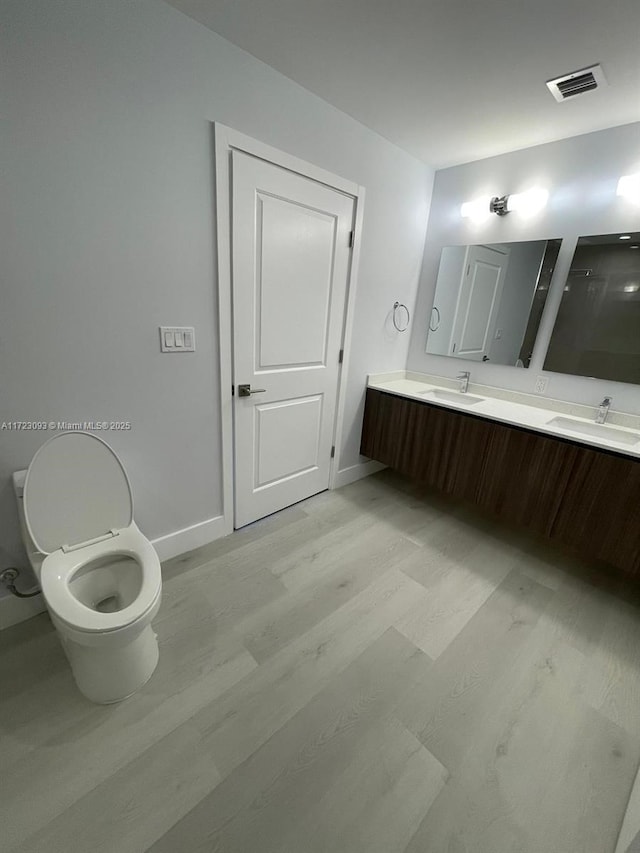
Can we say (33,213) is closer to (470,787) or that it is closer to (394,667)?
(394,667)

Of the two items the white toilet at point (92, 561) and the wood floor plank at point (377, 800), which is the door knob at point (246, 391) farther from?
the wood floor plank at point (377, 800)

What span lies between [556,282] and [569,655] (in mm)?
1970

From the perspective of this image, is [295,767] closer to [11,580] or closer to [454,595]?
[454,595]

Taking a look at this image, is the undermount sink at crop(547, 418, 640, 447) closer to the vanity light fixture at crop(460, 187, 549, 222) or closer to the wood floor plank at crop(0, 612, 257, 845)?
the vanity light fixture at crop(460, 187, 549, 222)

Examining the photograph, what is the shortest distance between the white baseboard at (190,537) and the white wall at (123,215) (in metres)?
0.04

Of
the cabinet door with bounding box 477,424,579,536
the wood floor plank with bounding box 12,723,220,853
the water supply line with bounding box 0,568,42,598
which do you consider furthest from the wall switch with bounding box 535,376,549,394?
the water supply line with bounding box 0,568,42,598

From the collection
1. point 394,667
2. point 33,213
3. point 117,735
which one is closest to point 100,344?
point 33,213

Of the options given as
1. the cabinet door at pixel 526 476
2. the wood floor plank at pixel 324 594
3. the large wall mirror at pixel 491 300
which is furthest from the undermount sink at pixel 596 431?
the wood floor plank at pixel 324 594

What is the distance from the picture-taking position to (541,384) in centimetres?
215

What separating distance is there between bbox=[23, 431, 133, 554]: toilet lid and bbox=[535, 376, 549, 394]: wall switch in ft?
7.85

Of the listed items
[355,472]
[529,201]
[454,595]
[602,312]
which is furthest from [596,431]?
[355,472]

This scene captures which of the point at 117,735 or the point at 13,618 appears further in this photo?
the point at 13,618

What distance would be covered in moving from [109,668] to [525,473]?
2.02 metres

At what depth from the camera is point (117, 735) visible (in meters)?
1.07
